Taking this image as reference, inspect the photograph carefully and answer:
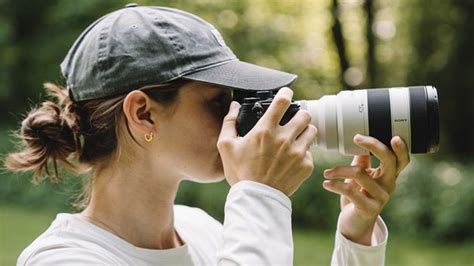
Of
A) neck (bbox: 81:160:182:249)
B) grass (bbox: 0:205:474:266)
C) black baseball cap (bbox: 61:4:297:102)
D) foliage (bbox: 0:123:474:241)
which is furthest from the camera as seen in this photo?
foliage (bbox: 0:123:474:241)

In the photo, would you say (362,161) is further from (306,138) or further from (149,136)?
(149,136)

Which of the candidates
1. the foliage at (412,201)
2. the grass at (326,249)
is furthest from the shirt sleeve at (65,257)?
the foliage at (412,201)

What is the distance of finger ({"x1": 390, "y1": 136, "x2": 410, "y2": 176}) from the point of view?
1.66 meters

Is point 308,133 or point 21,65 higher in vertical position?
point 308,133

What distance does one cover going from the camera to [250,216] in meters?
1.39

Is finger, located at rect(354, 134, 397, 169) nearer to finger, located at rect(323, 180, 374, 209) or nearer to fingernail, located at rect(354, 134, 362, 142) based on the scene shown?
fingernail, located at rect(354, 134, 362, 142)

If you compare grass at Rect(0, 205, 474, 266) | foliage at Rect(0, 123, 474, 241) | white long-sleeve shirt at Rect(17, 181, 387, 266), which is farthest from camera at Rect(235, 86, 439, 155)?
foliage at Rect(0, 123, 474, 241)

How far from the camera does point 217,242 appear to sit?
196cm

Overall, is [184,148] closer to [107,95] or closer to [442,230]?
[107,95]

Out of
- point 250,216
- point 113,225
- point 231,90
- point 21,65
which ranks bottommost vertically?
point 21,65

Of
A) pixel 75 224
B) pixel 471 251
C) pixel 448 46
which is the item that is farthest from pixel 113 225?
pixel 448 46

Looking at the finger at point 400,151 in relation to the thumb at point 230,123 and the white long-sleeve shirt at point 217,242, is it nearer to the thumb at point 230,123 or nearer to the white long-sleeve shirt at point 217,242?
the white long-sleeve shirt at point 217,242

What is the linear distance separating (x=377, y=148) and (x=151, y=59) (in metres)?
0.53

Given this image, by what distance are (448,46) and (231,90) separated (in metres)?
9.92
